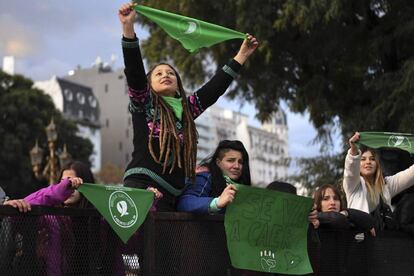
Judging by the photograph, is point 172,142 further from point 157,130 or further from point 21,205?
point 21,205

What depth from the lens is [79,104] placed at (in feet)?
Answer: 304

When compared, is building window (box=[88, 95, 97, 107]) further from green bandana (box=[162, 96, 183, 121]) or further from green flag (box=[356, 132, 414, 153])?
green bandana (box=[162, 96, 183, 121])

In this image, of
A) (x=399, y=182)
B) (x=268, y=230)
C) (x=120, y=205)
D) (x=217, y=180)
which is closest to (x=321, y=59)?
(x=399, y=182)

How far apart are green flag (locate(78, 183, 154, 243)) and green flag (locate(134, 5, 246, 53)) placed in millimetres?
1551

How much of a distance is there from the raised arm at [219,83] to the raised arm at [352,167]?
1052 millimetres

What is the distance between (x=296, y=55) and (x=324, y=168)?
272 cm

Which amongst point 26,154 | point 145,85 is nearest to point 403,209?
point 145,85

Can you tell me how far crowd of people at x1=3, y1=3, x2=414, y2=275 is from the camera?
3.84 metres

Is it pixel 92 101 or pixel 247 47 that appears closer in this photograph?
pixel 247 47

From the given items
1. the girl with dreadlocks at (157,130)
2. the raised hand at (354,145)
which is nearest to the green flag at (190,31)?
the girl with dreadlocks at (157,130)

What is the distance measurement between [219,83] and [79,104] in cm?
9004

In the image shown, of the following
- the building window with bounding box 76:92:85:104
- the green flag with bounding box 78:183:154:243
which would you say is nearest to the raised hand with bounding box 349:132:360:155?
the green flag with bounding box 78:183:154:243

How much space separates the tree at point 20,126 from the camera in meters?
39.0

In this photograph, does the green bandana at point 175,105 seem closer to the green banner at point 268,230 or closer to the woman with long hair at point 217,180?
the woman with long hair at point 217,180
